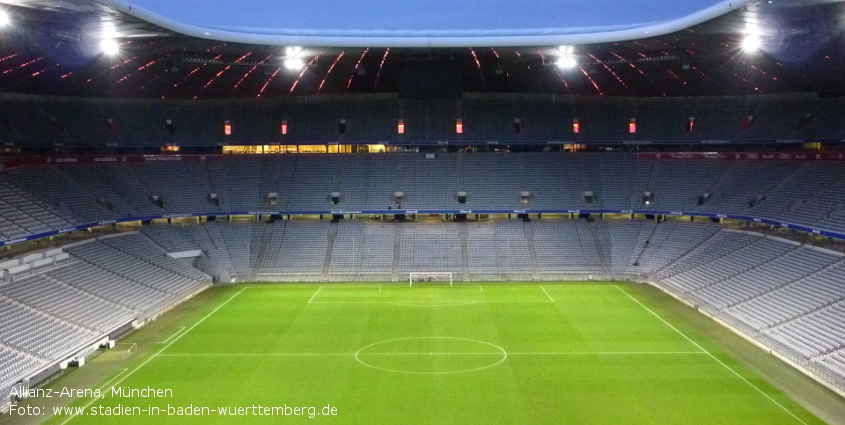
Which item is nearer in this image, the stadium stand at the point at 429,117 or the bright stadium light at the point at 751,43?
the bright stadium light at the point at 751,43

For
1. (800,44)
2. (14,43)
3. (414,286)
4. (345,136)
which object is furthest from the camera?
(345,136)

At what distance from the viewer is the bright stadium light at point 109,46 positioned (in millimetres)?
30772

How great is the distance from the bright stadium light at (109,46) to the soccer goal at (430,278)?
20.3 m

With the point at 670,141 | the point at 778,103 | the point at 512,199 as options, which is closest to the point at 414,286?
the point at 512,199

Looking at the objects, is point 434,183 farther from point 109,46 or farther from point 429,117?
point 109,46

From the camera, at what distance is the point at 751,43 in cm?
3191

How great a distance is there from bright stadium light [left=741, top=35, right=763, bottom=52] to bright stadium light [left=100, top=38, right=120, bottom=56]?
27.7 m

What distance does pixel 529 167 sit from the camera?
5116 centimetres

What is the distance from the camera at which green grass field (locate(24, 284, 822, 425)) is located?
20.5 metres

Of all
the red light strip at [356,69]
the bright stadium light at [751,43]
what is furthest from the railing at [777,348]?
the red light strip at [356,69]

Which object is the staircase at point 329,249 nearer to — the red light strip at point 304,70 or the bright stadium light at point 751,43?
the red light strip at point 304,70

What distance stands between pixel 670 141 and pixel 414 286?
74.7 feet

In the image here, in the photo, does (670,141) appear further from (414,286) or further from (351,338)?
(351,338)

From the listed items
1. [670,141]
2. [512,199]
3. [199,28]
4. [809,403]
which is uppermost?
[199,28]
